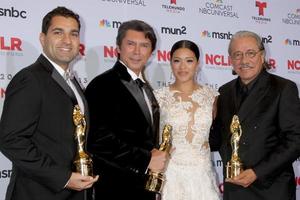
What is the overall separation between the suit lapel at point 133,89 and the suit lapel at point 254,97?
1.88 feet

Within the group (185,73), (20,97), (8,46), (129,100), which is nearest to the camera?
(20,97)

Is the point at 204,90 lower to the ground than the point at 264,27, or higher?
lower

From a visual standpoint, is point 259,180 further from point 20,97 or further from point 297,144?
point 20,97

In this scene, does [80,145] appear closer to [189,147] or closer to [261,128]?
[189,147]

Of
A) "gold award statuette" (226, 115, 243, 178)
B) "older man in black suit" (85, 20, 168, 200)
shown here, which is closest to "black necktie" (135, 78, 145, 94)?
"older man in black suit" (85, 20, 168, 200)

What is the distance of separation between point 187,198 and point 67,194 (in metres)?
0.85

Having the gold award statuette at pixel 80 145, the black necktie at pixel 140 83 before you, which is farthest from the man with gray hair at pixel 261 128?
the gold award statuette at pixel 80 145

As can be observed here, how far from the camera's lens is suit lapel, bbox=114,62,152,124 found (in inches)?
95.7

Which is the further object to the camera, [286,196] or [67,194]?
[286,196]

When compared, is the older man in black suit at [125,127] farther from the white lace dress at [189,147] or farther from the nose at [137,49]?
the white lace dress at [189,147]

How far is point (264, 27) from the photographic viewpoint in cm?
445

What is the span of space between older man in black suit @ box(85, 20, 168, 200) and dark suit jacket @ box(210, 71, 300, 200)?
1.72ft

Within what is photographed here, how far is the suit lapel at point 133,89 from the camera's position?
7.97 feet

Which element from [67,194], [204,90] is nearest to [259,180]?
[204,90]
